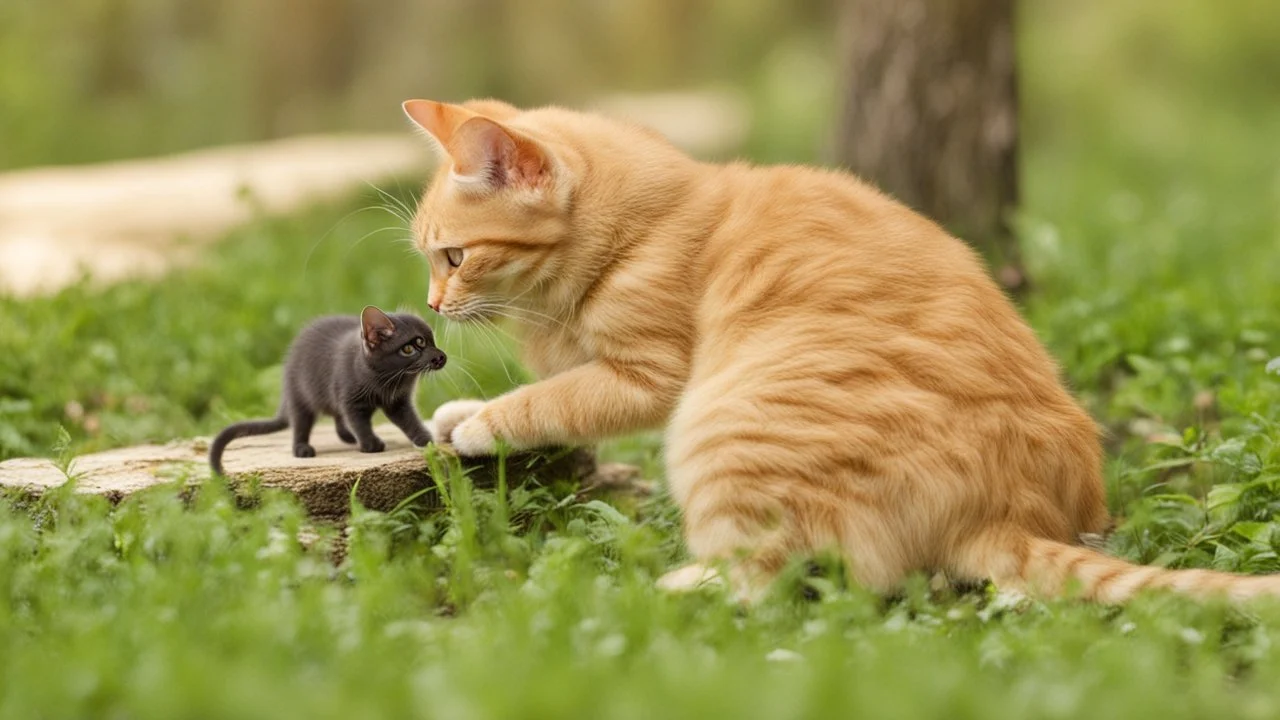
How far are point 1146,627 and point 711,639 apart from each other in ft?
3.16

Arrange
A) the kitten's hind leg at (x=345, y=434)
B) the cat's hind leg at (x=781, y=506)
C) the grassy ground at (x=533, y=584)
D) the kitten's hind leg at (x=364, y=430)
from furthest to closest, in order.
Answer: the kitten's hind leg at (x=345, y=434) → the kitten's hind leg at (x=364, y=430) → the cat's hind leg at (x=781, y=506) → the grassy ground at (x=533, y=584)

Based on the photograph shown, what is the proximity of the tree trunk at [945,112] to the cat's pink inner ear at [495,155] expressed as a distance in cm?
320

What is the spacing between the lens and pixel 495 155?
371cm

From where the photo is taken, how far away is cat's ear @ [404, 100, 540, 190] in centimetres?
364

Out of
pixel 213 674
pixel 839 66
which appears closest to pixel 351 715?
pixel 213 674

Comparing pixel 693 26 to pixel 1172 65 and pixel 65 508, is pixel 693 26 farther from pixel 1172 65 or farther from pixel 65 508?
pixel 65 508

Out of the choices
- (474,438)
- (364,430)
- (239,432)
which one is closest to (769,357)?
(474,438)

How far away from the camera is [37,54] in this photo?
12.9m

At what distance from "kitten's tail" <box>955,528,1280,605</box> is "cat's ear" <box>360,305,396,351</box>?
174 cm

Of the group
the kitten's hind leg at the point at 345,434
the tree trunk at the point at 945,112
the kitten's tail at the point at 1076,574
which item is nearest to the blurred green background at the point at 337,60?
the tree trunk at the point at 945,112

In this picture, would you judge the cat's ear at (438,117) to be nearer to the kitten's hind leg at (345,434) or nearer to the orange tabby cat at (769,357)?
the orange tabby cat at (769,357)

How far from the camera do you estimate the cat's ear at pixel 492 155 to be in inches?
143

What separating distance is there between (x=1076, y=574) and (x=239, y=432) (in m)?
2.46

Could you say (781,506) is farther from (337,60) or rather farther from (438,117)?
(337,60)
